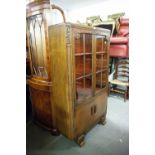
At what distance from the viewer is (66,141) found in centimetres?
214

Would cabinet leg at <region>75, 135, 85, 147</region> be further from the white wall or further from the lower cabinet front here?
the white wall

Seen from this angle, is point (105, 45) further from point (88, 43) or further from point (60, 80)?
point (60, 80)

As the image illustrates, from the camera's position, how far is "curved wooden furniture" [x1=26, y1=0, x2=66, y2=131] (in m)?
A: 1.90

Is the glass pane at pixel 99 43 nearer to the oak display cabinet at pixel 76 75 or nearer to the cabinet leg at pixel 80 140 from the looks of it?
the oak display cabinet at pixel 76 75

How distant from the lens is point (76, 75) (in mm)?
1869

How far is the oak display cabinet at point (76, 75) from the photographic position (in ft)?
5.57

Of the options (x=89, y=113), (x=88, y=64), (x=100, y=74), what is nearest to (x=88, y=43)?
(x=88, y=64)

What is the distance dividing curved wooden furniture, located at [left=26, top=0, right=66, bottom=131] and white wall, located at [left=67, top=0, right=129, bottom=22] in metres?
2.23

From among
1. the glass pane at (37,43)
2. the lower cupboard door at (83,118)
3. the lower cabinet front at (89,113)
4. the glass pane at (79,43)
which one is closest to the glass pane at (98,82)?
the lower cabinet front at (89,113)
